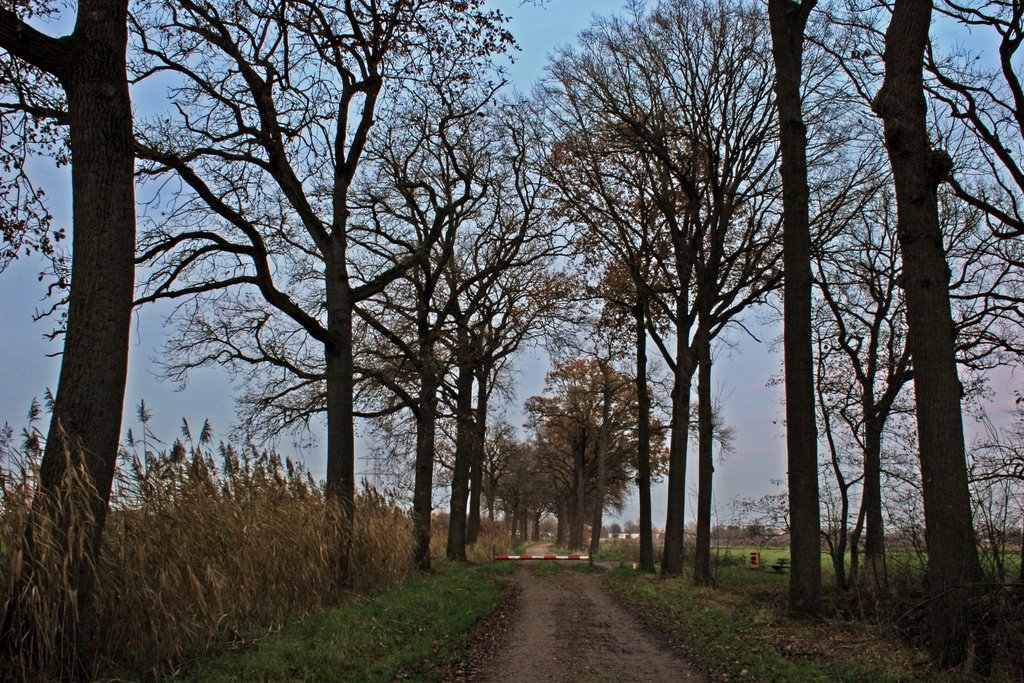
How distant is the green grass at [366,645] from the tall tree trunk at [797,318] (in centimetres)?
521

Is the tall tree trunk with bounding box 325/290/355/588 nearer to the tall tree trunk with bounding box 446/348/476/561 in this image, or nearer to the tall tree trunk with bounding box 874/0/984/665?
the tall tree trunk with bounding box 874/0/984/665

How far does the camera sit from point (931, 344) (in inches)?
293

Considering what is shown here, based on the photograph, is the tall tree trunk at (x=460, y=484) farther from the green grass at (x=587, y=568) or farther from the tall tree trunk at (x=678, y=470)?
the tall tree trunk at (x=678, y=470)

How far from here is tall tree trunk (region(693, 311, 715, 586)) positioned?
16641 mm

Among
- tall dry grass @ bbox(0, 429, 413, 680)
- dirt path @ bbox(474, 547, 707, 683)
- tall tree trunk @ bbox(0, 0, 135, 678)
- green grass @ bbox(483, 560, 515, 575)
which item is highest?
tall tree trunk @ bbox(0, 0, 135, 678)

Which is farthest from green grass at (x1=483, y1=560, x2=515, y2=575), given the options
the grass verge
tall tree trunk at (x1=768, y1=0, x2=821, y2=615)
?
tall tree trunk at (x1=768, y1=0, x2=821, y2=615)

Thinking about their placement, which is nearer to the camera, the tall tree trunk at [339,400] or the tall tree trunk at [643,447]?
the tall tree trunk at [339,400]

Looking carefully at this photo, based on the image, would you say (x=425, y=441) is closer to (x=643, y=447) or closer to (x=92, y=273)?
(x=643, y=447)

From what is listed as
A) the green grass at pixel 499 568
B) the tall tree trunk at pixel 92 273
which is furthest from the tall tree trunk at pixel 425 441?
the tall tree trunk at pixel 92 273

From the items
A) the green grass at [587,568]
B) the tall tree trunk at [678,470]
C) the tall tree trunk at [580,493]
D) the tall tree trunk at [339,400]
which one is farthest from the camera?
the tall tree trunk at [580,493]

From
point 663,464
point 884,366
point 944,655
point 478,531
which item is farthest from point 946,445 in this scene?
point 663,464

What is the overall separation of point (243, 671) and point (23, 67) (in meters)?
7.03

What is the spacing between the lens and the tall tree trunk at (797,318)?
35.9 feet

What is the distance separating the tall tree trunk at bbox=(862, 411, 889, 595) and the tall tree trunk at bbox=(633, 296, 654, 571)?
6396 mm
